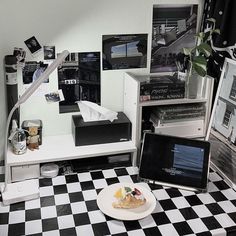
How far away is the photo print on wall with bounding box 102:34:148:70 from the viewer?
2251 millimetres

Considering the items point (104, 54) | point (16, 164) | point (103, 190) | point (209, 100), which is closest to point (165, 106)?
point (209, 100)

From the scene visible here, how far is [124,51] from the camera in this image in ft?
7.52

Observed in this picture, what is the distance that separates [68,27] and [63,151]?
686mm

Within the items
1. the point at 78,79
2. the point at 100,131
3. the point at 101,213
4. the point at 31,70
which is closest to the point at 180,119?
the point at 100,131

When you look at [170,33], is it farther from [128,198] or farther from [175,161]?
[128,198]

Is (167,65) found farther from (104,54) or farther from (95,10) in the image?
(95,10)

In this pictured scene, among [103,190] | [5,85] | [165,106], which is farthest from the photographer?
[165,106]

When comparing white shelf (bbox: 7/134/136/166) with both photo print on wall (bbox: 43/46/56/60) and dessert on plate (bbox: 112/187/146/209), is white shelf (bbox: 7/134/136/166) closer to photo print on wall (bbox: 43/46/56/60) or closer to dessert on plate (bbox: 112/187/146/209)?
dessert on plate (bbox: 112/187/146/209)

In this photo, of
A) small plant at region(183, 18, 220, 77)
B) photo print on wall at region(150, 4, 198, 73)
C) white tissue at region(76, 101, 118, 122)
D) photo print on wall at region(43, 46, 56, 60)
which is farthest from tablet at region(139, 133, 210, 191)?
photo print on wall at region(43, 46, 56, 60)

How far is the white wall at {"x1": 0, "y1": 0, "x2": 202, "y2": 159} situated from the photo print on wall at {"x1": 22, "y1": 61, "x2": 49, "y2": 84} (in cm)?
3

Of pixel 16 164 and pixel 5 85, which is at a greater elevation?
pixel 5 85

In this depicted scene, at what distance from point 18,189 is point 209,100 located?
1185 mm

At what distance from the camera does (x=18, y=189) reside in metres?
1.95

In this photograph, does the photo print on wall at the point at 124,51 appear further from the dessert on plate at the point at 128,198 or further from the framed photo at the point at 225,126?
the dessert on plate at the point at 128,198
